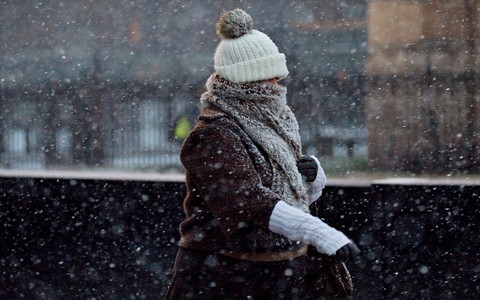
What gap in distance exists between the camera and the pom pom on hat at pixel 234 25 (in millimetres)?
3436

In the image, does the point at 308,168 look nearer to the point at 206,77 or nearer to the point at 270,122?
the point at 270,122

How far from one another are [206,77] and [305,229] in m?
15.5

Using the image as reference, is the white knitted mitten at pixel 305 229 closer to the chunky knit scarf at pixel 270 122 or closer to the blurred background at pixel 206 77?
the chunky knit scarf at pixel 270 122

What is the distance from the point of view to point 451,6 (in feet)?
46.6

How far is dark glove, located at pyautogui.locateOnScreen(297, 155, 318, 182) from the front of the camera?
347cm

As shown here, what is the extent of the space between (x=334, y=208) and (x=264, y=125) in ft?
7.84

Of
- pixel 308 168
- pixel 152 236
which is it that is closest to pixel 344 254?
pixel 308 168

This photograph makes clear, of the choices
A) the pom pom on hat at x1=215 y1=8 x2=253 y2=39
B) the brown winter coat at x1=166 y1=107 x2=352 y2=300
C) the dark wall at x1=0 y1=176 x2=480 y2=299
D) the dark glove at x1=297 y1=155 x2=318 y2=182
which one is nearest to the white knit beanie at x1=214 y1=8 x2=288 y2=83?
the pom pom on hat at x1=215 y1=8 x2=253 y2=39

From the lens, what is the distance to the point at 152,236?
5.88 metres

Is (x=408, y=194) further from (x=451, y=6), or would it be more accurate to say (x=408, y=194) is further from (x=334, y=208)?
(x=451, y=6)

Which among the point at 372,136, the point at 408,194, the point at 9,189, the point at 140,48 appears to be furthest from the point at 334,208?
the point at 140,48

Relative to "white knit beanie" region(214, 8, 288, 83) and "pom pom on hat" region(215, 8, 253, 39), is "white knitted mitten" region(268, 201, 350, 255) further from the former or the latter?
"pom pom on hat" region(215, 8, 253, 39)

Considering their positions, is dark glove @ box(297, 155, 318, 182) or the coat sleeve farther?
dark glove @ box(297, 155, 318, 182)

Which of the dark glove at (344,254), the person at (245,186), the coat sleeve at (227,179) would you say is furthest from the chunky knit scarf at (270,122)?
the dark glove at (344,254)
